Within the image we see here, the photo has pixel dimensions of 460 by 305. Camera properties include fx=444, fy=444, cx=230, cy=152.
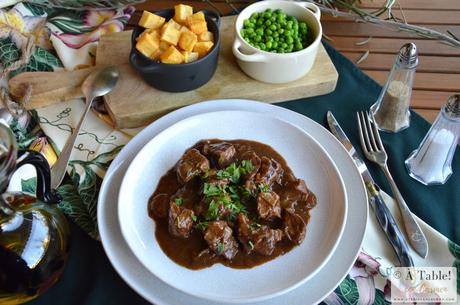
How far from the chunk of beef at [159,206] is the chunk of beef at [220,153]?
0.64 feet

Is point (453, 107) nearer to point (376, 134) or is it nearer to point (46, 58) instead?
point (376, 134)

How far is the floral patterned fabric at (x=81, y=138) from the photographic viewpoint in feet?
4.28

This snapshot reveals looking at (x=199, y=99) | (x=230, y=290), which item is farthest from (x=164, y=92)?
(x=230, y=290)

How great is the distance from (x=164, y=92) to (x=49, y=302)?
2.82 ft

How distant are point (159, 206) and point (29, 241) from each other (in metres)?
0.37

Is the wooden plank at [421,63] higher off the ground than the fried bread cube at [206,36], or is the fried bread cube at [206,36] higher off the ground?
the fried bread cube at [206,36]

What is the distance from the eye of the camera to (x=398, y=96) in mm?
1581

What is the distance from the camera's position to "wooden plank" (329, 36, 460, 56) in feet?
6.33

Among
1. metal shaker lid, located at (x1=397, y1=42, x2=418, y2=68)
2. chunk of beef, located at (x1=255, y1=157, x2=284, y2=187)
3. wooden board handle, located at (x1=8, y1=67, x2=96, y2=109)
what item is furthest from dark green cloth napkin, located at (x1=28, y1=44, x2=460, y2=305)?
wooden board handle, located at (x1=8, y1=67, x2=96, y2=109)

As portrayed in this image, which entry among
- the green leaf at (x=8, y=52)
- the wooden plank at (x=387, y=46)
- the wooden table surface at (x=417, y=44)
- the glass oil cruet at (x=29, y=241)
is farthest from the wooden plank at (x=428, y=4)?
the glass oil cruet at (x=29, y=241)

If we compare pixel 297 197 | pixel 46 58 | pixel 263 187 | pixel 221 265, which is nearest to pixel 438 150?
pixel 297 197

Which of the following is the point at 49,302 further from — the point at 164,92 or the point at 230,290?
the point at 164,92

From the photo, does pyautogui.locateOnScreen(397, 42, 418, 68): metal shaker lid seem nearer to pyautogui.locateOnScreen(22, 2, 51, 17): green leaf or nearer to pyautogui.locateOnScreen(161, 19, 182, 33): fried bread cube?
pyautogui.locateOnScreen(161, 19, 182, 33): fried bread cube

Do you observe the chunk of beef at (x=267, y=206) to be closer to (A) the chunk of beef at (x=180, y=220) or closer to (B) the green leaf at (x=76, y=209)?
(A) the chunk of beef at (x=180, y=220)
